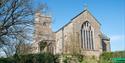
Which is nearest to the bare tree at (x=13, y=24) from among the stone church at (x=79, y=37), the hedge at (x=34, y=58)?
the hedge at (x=34, y=58)

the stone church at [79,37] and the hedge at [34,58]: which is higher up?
the stone church at [79,37]

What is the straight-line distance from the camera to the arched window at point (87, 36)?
186 ft

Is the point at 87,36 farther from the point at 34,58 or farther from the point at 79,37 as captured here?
the point at 34,58

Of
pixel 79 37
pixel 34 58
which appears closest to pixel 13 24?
pixel 34 58

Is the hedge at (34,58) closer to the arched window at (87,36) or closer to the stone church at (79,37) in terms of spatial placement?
the stone church at (79,37)

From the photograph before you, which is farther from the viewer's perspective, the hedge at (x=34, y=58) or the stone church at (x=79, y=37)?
the stone church at (x=79, y=37)

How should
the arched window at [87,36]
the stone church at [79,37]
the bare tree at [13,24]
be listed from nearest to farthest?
the bare tree at [13,24] < the stone church at [79,37] < the arched window at [87,36]

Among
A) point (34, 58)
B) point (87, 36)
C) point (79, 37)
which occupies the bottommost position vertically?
point (34, 58)

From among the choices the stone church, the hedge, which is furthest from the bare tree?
the stone church

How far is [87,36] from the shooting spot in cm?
5744

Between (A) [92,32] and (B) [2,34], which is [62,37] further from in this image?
(B) [2,34]

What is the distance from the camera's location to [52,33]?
58.1m

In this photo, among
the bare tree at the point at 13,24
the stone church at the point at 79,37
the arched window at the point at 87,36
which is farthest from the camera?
the arched window at the point at 87,36

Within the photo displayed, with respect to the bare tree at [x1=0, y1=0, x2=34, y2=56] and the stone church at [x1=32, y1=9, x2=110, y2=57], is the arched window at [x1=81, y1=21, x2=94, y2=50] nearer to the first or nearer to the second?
the stone church at [x1=32, y1=9, x2=110, y2=57]
